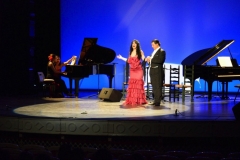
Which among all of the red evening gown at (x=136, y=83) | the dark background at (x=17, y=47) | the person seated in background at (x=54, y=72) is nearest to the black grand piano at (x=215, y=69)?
the red evening gown at (x=136, y=83)

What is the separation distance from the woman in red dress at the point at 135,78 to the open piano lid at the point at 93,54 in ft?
7.76

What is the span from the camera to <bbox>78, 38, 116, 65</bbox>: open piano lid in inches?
400

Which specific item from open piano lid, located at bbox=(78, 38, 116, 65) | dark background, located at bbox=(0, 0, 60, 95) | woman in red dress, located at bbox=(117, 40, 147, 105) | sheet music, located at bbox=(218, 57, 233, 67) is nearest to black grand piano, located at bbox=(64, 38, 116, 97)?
open piano lid, located at bbox=(78, 38, 116, 65)

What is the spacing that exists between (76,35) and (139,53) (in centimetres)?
584

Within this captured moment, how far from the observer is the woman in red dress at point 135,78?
795 cm

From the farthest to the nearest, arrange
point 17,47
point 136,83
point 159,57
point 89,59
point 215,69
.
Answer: point 17,47 < point 89,59 < point 215,69 < point 136,83 < point 159,57

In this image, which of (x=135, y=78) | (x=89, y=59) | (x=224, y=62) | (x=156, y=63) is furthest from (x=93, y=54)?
(x=224, y=62)

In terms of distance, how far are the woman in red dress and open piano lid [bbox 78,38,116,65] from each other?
2.36 metres

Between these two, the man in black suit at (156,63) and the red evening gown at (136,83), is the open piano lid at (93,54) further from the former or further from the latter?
the man in black suit at (156,63)

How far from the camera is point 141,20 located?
12539mm

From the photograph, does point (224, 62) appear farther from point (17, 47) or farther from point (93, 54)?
point (17, 47)

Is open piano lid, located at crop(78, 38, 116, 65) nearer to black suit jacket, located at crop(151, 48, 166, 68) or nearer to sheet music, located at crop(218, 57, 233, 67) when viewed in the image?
black suit jacket, located at crop(151, 48, 166, 68)

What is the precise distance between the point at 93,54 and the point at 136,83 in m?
2.68

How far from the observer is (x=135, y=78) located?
806cm
